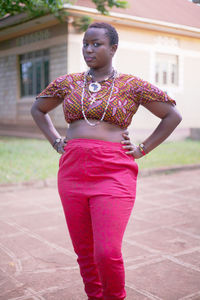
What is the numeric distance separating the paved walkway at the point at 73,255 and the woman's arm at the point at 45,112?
119 centimetres

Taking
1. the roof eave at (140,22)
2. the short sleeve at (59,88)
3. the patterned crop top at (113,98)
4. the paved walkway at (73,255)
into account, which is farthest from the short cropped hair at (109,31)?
the roof eave at (140,22)

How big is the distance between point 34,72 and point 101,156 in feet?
46.9

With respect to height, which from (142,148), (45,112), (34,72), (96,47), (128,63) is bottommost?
(34,72)

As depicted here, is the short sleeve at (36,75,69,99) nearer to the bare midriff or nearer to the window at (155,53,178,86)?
the bare midriff

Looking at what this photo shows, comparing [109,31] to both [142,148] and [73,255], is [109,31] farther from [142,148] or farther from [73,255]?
[73,255]

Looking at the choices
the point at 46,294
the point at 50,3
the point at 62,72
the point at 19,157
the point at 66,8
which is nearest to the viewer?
the point at 46,294

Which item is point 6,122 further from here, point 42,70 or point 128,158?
point 128,158

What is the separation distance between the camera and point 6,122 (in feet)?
57.6

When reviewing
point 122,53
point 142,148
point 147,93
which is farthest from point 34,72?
point 147,93

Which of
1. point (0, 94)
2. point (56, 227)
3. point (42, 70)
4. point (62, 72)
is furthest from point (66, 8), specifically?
point (56, 227)

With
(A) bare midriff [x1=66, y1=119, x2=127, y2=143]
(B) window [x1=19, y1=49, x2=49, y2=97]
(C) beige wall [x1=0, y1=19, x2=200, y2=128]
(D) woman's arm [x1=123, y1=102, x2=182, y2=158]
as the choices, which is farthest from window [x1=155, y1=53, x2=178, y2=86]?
(A) bare midriff [x1=66, y1=119, x2=127, y2=143]

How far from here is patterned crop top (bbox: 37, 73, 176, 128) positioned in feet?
7.48

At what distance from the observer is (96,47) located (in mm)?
2307

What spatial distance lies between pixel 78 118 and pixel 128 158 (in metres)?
0.38
